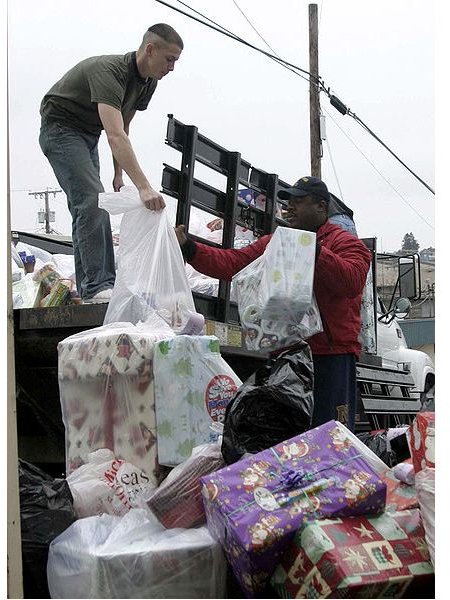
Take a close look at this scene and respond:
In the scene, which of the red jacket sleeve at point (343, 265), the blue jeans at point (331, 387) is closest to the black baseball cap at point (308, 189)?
the red jacket sleeve at point (343, 265)

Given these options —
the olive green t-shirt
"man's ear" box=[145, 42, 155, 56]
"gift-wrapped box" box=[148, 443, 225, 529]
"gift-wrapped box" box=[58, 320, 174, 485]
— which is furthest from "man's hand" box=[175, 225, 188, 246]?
"gift-wrapped box" box=[148, 443, 225, 529]

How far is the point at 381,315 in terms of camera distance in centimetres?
900

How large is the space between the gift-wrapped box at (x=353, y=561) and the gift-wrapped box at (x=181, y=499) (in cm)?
45

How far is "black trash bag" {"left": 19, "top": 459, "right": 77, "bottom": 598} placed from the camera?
2814 millimetres

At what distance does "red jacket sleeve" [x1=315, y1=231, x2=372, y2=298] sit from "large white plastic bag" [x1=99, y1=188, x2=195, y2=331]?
651 millimetres

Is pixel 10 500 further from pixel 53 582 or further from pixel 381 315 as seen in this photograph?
pixel 381 315

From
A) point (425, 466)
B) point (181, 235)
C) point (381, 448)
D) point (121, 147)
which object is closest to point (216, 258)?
point (181, 235)

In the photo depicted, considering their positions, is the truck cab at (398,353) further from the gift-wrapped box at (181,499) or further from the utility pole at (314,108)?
the utility pole at (314,108)

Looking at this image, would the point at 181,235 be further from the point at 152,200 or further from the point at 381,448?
the point at 381,448

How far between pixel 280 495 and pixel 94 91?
98.3 inches

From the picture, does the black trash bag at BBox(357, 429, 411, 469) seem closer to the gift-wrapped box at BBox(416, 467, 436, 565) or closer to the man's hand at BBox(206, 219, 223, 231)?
the gift-wrapped box at BBox(416, 467, 436, 565)

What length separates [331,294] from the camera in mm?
4012

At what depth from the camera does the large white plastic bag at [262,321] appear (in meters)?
3.78
